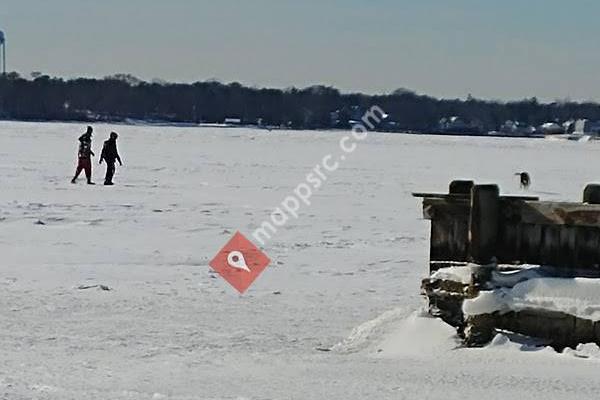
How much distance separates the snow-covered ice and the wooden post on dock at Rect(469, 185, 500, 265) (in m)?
0.60

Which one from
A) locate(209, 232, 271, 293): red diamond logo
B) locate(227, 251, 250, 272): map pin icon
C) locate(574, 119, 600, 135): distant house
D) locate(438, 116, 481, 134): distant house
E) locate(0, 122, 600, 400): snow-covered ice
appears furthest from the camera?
locate(574, 119, 600, 135): distant house

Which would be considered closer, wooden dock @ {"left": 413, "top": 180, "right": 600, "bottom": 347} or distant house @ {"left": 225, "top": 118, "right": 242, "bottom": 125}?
wooden dock @ {"left": 413, "top": 180, "right": 600, "bottom": 347}

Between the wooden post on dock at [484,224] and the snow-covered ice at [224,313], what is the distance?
0.60 metres

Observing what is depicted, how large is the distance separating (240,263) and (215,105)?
450 ft

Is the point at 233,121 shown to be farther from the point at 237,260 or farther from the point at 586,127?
the point at 237,260

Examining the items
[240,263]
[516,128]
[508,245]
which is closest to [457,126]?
[516,128]

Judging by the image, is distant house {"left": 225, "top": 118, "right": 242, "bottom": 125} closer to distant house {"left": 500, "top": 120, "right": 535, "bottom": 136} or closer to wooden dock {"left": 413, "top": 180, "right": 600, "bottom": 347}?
distant house {"left": 500, "top": 120, "right": 535, "bottom": 136}

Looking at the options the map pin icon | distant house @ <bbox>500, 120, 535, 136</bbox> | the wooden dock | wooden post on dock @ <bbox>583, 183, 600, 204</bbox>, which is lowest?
distant house @ <bbox>500, 120, 535, 136</bbox>

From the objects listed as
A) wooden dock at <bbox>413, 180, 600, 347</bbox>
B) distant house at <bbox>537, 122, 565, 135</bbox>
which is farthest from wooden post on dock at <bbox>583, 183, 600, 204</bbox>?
distant house at <bbox>537, 122, 565, 135</bbox>

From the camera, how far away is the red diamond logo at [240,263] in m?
10.6

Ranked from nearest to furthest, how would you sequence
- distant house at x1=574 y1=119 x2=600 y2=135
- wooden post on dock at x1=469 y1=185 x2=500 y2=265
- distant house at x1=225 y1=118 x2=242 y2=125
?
wooden post on dock at x1=469 y1=185 x2=500 y2=265 → distant house at x1=225 y1=118 x2=242 y2=125 → distant house at x1=574 y1=119 x2=600 y2=135

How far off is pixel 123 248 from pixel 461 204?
602 cm

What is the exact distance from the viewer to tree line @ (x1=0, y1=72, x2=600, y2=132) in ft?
440

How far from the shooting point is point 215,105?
148m
